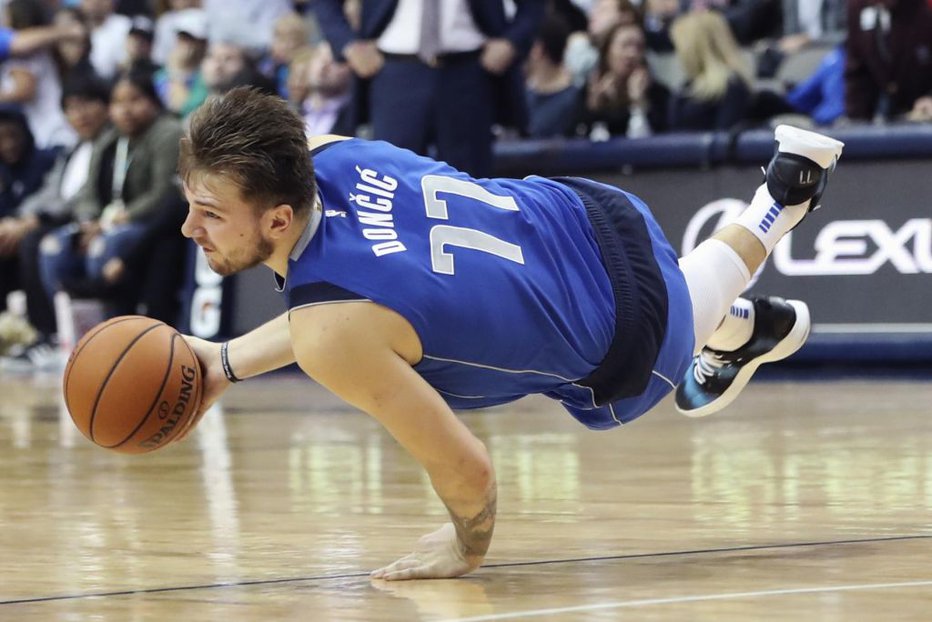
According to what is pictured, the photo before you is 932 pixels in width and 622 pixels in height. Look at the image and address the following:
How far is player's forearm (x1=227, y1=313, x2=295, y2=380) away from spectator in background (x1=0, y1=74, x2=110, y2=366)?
6914mm

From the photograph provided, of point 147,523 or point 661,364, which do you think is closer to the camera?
point 661,364

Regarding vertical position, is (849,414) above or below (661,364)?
below

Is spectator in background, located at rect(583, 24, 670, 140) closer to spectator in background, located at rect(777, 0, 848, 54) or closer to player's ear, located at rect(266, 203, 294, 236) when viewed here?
spectator in background, located at rect(777, 0, 848, 54)

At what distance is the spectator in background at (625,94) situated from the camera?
8.91 meters

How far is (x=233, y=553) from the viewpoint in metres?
3.44

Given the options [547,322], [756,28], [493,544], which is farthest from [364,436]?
[756,28]

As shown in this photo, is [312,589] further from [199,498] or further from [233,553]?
[199,498]

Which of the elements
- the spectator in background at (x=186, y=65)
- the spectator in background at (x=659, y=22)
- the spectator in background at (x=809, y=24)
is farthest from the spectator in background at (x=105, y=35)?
the spectator in background at (x=809, y=24)

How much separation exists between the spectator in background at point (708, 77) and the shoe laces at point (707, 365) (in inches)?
171

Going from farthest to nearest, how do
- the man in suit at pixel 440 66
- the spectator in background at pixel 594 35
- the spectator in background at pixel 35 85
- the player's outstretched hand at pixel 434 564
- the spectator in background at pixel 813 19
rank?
the spectator in background at pixel 35 85 < the spectator in background at pixel 813 19 < the spectator in background at pixel 594 35 < the man in suit at pixel 440 66 < the player's outstretched hand at pixel 434 564

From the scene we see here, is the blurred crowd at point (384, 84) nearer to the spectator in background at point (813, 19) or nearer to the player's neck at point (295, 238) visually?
the spectator in background at point (813, 19)

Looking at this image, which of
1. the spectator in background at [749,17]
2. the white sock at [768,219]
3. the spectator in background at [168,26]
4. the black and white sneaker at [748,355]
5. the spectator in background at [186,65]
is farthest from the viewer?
the spectator in background at [168,26]

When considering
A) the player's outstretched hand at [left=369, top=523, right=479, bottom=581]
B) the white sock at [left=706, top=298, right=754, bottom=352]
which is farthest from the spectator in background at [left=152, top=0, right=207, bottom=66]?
the player's outstretched hand at [left=369, top=523, right=479, bottom=581]

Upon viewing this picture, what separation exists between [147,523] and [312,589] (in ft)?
3.40
